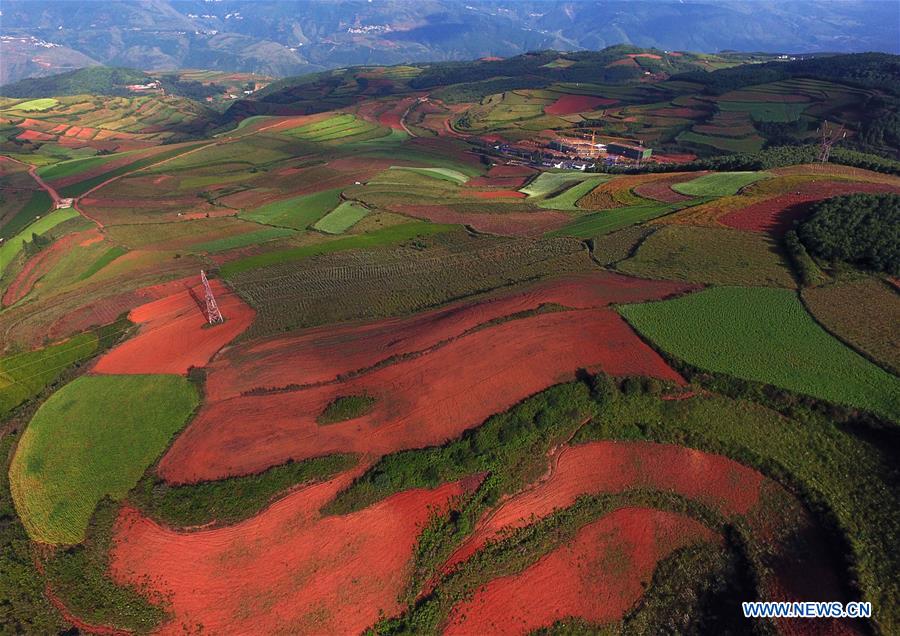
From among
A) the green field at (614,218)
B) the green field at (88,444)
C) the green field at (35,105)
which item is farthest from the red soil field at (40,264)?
the green field at (35,105)

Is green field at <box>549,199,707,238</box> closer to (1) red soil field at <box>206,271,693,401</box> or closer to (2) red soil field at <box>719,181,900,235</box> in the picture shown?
(2) red soil field at <box>719,181,900,235</box>

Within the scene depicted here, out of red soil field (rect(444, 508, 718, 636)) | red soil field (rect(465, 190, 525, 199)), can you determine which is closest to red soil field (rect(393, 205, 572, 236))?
red soil field (rect(465, 190, 525, 199))

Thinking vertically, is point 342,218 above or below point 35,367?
above

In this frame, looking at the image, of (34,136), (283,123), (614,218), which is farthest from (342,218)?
(34,136)

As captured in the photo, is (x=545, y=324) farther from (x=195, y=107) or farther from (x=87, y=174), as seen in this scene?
(x=195, y=107)

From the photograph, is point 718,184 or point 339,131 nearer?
point 718,184

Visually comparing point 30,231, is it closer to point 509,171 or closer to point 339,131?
point 509,171
